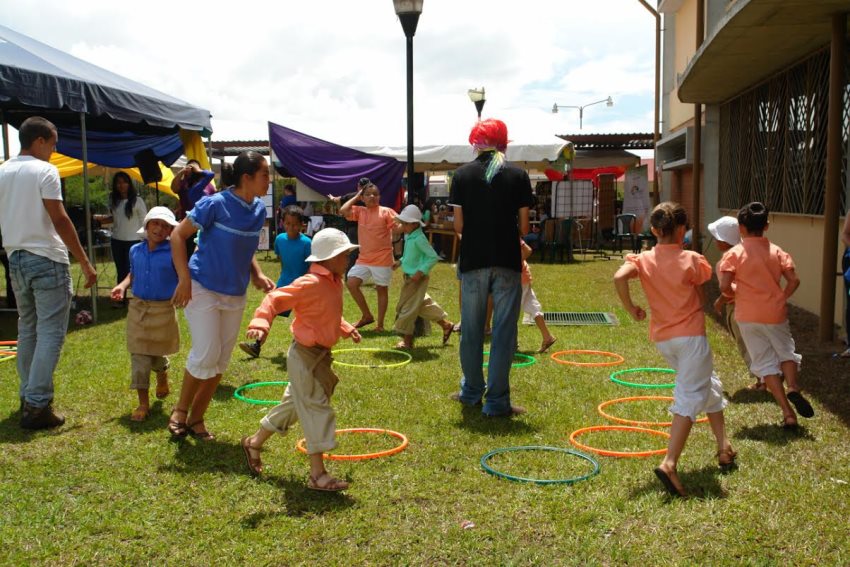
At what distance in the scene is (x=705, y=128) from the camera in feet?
61.0

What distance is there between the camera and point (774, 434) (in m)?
5.98

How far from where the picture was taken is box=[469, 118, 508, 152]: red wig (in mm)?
6641

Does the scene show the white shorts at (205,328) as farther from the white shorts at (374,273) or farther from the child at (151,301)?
the white shorts at (374,273)

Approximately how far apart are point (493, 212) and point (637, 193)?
74.6 ft

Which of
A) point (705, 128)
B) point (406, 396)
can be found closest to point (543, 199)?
point (705, 128)

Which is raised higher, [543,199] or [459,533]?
[543,199]

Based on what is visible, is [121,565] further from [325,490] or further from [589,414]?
[589,414]

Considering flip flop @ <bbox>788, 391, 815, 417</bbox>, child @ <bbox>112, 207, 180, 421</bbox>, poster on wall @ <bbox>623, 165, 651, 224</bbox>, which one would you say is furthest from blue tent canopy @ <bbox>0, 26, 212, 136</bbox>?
poster on wall @ <bbox>623, 165, 651, 224</bbox>

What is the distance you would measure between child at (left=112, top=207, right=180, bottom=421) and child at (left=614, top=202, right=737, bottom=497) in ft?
11.9

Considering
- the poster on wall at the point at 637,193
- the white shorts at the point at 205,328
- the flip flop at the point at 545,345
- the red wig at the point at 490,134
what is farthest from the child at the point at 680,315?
the poster on wall at the point at 637,193

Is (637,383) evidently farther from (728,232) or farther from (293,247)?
(293,247)

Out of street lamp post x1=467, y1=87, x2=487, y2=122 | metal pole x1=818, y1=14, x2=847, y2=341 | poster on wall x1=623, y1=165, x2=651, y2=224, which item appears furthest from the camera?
poster on wall x1=623, y1=165, x2=651, y2=224

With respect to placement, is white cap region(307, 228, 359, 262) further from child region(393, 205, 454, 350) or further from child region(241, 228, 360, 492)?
child region(393, 205, 454, 350)

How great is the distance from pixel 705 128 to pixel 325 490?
1589cm
